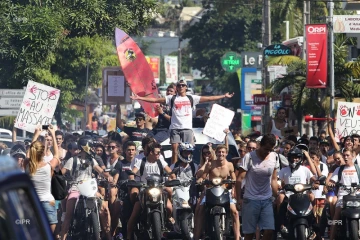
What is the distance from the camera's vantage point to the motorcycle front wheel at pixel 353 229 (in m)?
14.5

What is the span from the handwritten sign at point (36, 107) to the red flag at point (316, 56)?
10906mm

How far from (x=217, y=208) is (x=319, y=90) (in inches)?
672

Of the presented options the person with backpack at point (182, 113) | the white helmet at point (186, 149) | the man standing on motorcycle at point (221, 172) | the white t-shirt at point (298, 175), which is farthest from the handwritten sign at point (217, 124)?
the white t-shirt at point (298, 175)

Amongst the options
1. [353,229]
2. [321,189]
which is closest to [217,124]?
[321,189]

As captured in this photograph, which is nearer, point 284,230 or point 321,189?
point 284,230

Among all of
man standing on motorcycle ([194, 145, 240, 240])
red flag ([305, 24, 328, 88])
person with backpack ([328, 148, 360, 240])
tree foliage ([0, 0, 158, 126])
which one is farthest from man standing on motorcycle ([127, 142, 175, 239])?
red flag ([305, 24, 328, 88])

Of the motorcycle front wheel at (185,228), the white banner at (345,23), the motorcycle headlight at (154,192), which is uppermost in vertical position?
the white banner at (345,23)

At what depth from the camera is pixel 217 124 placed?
732 inches

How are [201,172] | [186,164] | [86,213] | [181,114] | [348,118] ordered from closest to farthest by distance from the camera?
[86,213], [201,172], [186,164], [181,114], [348,118]

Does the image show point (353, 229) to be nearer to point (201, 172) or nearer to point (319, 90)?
point (201, 172)

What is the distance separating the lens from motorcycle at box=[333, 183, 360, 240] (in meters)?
14.6

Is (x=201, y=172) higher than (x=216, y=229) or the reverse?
higher

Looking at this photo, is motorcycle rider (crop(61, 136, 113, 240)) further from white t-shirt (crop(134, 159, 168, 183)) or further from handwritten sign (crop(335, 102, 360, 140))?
handwritten sign (crop(335, 102, 360, 140))

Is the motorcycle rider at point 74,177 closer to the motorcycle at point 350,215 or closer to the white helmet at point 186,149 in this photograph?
the white helmet at point 186,149
